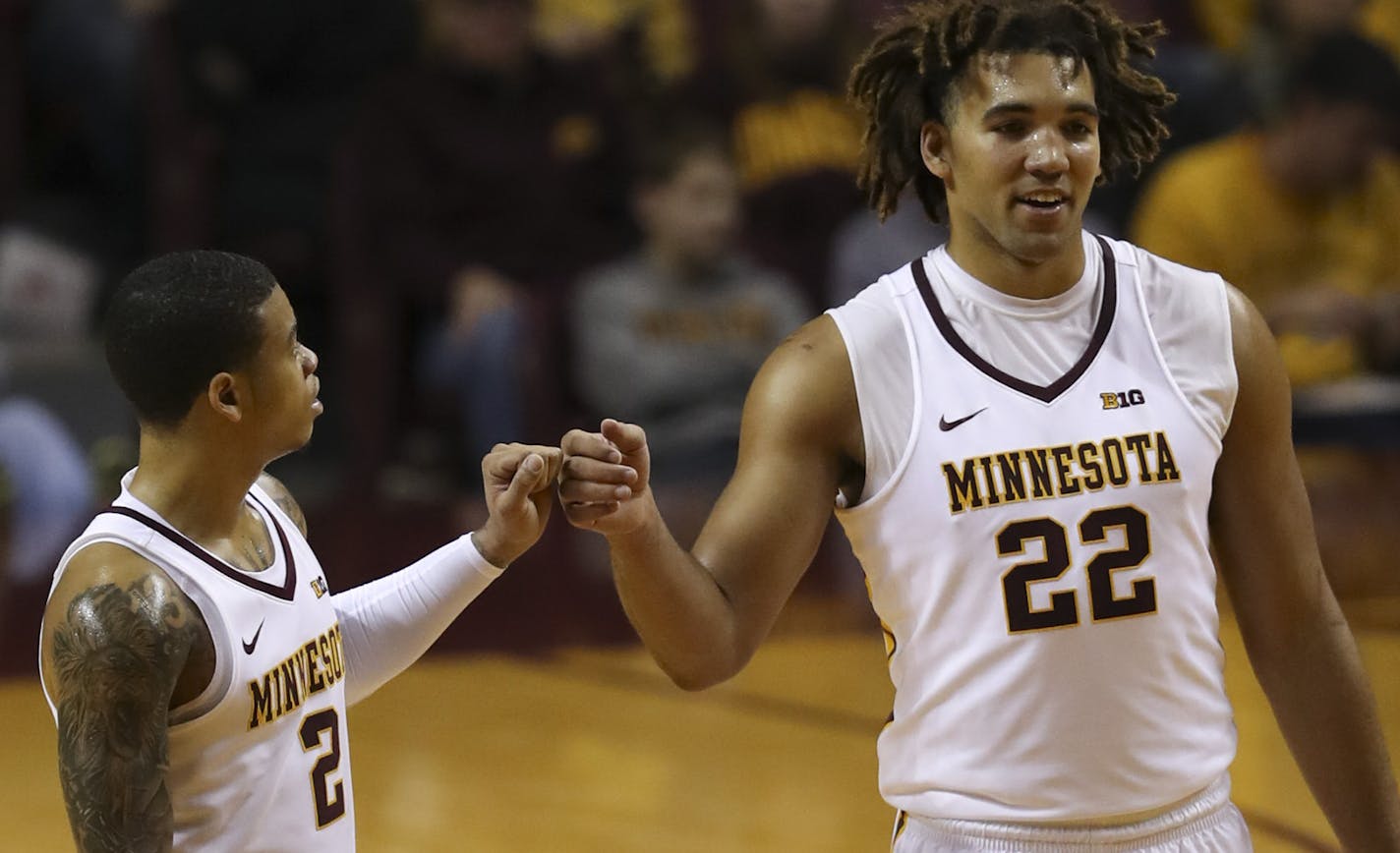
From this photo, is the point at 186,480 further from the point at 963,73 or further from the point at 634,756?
the point at 634,756

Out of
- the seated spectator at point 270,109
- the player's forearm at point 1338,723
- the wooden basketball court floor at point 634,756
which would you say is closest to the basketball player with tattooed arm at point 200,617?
the player's forearm at point 1338,723

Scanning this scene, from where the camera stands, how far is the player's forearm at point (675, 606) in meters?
2.83

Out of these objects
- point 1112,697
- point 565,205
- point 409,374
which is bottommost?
point 1112,697

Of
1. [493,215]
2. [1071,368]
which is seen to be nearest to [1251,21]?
[493,215]

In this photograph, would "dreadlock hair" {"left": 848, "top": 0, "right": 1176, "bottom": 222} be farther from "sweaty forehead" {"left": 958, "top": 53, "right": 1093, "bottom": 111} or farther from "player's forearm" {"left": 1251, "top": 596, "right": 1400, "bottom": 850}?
"player's forearm" {"left": 1251, "top": 596, "right": 1400, "bottom": 850}

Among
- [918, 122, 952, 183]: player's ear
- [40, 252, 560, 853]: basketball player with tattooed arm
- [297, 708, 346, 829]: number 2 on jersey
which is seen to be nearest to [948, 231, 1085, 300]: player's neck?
[918, 122, 952, 183]: player's ear

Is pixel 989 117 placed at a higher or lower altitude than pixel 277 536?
higher

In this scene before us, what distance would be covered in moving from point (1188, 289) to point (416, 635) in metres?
1.37

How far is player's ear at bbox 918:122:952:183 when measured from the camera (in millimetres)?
3059

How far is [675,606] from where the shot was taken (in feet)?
9.36

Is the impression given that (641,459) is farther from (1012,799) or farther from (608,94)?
(608,94)

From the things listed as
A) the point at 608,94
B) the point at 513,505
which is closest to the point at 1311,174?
the point at 608,94

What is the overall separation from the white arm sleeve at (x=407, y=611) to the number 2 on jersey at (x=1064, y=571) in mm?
852

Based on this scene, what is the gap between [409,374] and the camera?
8531mm
